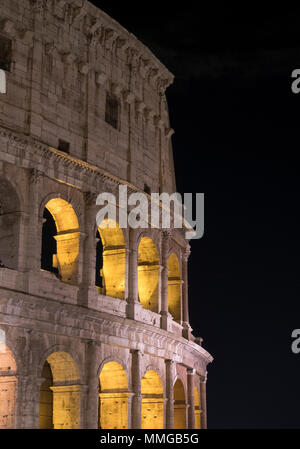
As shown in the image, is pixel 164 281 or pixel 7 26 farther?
pixel 164 281

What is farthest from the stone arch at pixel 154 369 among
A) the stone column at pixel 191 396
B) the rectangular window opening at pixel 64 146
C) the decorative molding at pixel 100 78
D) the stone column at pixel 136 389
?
the decorative molding at pixel 100 78

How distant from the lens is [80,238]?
25.2 metres

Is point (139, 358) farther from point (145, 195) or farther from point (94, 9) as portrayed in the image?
point (94, 9)

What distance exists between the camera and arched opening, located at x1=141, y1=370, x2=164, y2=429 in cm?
2806

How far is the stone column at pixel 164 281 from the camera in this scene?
95.1ft

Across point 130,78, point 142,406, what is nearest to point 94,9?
point 130,78

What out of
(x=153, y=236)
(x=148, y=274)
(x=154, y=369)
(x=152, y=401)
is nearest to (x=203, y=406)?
(x=152, y=401)

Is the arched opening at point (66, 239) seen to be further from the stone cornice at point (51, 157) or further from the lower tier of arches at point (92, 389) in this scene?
the lower tier of arches at point (92, 389)

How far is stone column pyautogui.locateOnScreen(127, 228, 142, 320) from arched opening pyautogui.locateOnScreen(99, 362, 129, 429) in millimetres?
1872

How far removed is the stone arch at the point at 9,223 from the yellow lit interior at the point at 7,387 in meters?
2.58

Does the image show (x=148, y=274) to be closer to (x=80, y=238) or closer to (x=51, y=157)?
(x=80, y=238)

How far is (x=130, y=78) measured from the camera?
2942 centimetres

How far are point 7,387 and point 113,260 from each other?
6854 mm

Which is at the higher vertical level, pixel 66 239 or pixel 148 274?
pixel 66 239
